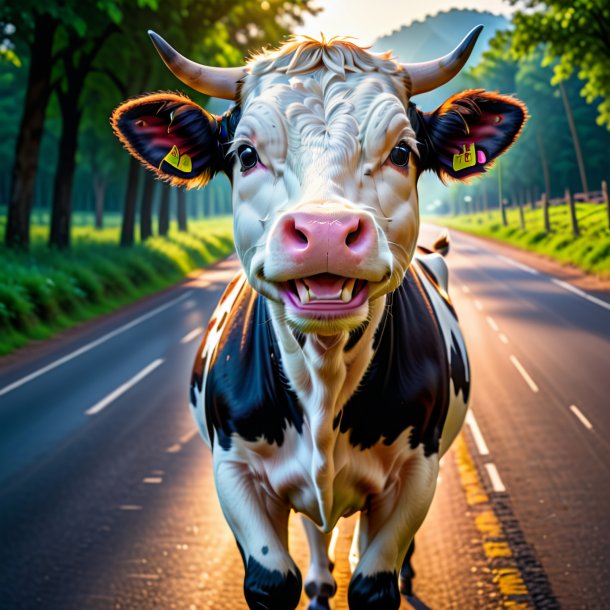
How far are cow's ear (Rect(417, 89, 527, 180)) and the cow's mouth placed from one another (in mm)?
1015

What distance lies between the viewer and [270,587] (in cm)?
402

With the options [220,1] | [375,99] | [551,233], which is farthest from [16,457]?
[551,233]

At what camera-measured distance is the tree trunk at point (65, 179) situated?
1035 inches

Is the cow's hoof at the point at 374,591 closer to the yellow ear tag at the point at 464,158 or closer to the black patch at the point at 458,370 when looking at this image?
the black patch at the point at 458,370

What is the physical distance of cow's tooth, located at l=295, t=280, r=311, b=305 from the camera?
313 cm

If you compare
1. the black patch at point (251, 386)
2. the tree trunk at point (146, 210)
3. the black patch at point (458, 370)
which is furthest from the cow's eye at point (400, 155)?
the tree trunk at point (146, 210)

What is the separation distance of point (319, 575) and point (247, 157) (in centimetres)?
321

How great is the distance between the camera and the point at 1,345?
16672 millimetres

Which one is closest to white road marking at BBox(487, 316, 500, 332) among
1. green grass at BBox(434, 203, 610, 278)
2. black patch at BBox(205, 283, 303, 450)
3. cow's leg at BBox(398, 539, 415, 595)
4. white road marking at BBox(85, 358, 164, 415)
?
white road marking at BBox(85, 358, 164, 415)

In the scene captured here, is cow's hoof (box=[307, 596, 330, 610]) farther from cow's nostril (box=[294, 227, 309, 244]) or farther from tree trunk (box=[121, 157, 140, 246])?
tree trunk (box=[121, 157, 140, 246])

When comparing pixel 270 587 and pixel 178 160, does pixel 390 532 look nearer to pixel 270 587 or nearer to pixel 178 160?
pixel 270 587

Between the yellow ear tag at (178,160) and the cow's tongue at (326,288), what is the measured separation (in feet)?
3.78

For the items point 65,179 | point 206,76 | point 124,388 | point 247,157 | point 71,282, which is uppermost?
point 65,179

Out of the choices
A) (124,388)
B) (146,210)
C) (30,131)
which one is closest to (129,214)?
(146,210)
